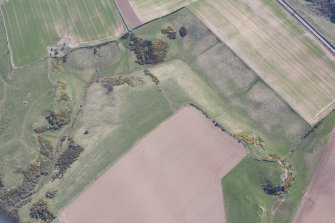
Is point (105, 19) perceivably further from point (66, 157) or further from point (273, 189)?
point (273, 189)

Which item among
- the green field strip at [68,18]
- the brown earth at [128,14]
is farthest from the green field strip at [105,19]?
the green field strip at [68,18]

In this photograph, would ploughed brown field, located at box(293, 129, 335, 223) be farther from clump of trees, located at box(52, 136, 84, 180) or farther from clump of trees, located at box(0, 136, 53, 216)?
clump of trees, located at box(0, 136, 53, 216)

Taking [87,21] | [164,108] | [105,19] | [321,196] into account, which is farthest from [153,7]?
[321,196]

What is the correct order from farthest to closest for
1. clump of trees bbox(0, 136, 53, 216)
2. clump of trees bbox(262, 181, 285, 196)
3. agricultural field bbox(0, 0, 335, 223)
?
1. clump of trees bbox(0, 136, 53, 216)
2. agricultural field bbox(0, 0, 335, 223)
3. clump of trees bbox(262, 181, 285, 196)

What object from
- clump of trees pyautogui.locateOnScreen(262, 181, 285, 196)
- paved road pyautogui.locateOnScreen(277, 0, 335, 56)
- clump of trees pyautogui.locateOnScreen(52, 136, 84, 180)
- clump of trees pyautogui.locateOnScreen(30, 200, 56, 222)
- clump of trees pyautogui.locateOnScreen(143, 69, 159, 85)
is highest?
paved road pyautogui.locateOnScreen(277, 0, 335, 56)

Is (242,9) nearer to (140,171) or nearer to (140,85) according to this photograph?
(140,85)

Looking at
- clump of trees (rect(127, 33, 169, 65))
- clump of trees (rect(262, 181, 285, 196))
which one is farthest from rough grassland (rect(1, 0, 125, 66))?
clump of trees (rect(262, 181, 285, 196))
